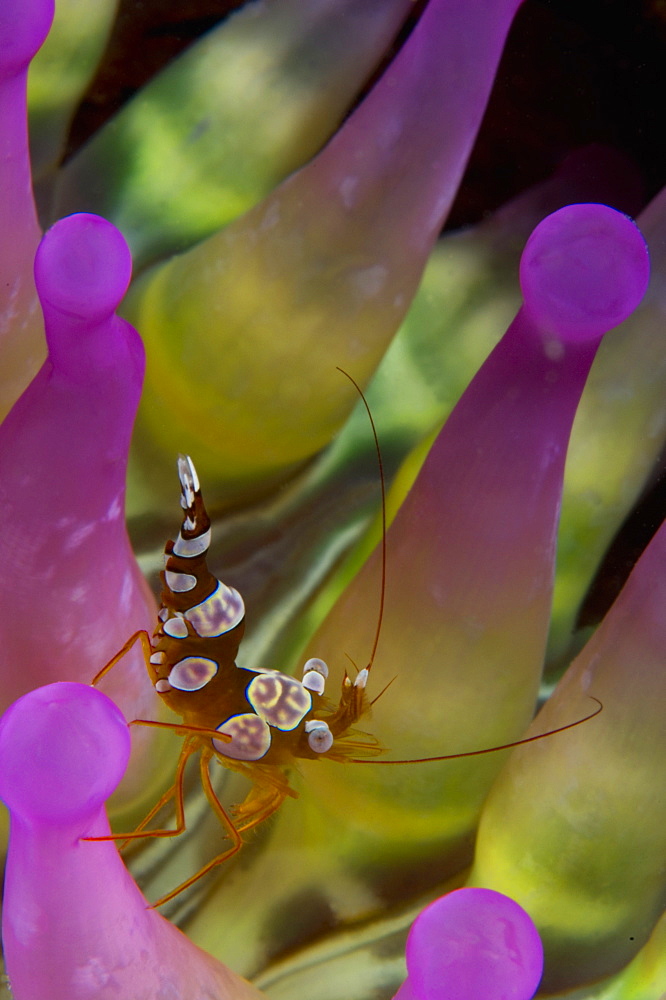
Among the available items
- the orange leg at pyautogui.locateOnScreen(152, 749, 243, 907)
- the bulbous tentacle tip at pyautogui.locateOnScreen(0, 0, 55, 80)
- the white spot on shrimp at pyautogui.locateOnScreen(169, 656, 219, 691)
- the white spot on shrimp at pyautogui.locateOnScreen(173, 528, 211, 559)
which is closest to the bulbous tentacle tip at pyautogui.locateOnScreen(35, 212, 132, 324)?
the bulbous tentacle tip at pyautogui.locateOnScreen(0, 0, 55, 80)

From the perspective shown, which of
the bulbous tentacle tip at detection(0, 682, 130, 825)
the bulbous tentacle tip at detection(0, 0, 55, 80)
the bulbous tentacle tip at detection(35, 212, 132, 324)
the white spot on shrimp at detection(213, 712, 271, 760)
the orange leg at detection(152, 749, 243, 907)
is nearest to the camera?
the bulbous tentacle tip at detection(0, 682, 130, 825)

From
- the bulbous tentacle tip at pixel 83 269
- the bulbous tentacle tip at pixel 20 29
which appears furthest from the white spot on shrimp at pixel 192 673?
the bulbous tentacle tip at pixel 20 29

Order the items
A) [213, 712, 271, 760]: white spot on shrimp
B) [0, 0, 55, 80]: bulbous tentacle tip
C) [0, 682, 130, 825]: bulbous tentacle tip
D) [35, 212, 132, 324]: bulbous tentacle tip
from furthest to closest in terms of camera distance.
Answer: [213, 712, 271, 760]: white spot on shrimp < [0, 0, 55, 80]: bulbous tentacle tip < [35, 212, 132, 324]: bulbous tentacle tip < [0, 682, 130, 825]: bulbous tentacle tip

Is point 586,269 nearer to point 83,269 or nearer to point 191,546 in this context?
point 83,269

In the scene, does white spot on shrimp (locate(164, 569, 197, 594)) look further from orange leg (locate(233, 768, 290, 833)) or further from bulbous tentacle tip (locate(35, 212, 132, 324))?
bulbous tentacle tip (locate(35, 212, 132, 324))

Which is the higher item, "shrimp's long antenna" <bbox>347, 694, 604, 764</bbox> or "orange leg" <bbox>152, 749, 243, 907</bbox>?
"shrimp's long antenna" <bbox>347, 694, 604, 764</bbox>
